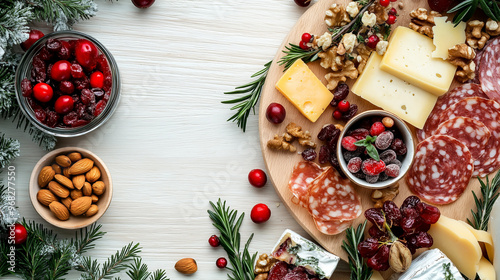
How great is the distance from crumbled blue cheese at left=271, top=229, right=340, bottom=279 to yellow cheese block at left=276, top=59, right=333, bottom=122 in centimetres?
38

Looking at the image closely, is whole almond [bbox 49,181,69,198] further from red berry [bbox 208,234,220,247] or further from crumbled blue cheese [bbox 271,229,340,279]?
Result: crumbled blue cheese [bbox 271,229,340,279]

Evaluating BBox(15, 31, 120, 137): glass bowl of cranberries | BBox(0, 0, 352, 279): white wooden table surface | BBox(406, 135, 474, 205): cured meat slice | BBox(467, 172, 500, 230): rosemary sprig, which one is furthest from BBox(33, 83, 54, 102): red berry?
BBox(467, 172, 500, 230): rosemary sprig

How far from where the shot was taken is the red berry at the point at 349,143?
1.42 metres

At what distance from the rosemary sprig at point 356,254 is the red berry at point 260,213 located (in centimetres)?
26

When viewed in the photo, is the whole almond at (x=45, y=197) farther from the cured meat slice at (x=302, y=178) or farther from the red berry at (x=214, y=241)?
the cured meat slice at (x=302, y=178)

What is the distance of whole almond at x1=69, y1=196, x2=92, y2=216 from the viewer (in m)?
1.47

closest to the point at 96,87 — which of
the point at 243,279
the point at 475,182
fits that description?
the point at 243,279

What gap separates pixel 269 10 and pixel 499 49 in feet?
2.47

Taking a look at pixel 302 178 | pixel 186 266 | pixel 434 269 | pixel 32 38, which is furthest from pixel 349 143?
pixel 32 38

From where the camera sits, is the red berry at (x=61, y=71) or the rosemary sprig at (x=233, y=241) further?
the rosemary sprig at (x=233, y=241)

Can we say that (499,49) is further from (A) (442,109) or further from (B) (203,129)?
(B) (203,129)

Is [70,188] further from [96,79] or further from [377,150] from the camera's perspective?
[377,150]

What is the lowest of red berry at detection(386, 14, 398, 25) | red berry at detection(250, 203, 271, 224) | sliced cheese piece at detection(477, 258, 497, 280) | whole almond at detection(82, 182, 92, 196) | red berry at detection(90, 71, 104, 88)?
red berry at detection(250, 203, 271, 224)

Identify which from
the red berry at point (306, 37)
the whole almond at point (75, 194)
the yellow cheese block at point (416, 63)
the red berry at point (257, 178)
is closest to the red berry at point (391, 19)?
the yellow cheese block at point (416, 63)
